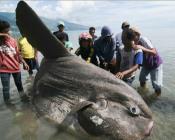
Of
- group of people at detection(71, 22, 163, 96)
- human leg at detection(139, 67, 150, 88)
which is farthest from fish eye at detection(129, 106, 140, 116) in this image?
human leg at detection(139, 67, 150, 88)

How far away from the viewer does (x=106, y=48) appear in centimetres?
1143

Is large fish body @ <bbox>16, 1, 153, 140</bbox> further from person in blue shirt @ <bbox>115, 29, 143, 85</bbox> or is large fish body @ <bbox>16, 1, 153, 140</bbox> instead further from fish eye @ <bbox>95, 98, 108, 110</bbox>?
person in blue shirt @ <bbox>115, 29, 143, 85</bbox>

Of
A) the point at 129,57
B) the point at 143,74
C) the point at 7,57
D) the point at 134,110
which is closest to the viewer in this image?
the point at 134,110

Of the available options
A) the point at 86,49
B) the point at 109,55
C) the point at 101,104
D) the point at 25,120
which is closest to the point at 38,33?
the point at 101,104

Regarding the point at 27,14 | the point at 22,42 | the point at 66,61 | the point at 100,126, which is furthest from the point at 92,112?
the point at 22,42

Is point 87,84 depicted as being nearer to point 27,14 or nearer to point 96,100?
point 96,100

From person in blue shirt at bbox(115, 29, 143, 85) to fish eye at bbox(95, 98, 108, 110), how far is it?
2.00 metres

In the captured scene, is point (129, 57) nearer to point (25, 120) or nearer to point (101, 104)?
Result: point (101, 104)

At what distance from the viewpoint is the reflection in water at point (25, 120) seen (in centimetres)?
857

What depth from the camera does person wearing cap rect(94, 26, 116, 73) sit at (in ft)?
37.0

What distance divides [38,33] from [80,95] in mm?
1666

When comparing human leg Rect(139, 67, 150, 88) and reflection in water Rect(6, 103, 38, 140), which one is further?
human leg Rect(139, 67, 150, 88)

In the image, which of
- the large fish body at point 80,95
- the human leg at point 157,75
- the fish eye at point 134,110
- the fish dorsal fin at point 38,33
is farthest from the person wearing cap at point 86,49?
the fish eye at point 134,110

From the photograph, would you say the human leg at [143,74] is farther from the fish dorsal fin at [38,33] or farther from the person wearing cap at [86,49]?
the fish dorsal fin at [38,33]
